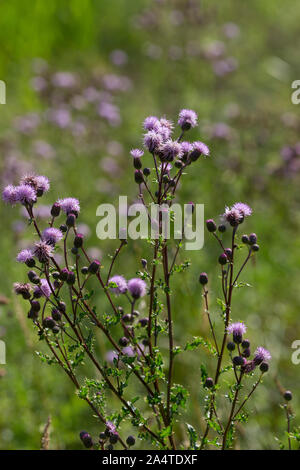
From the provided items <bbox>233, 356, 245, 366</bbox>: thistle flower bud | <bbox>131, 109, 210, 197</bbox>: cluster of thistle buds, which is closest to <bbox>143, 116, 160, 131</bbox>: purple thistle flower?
<bbox>131, 109, 210, 197</bbox>: cluster of thistle buds

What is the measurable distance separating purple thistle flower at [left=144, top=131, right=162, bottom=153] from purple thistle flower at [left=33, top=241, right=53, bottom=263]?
51 centimetres

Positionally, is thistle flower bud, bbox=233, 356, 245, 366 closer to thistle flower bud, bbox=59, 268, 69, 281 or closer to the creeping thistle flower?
thistle flower bud, bbox=59, 268, 69, 281

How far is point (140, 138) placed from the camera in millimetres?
4340

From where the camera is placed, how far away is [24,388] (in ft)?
10.8

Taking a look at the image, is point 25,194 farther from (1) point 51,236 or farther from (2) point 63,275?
(2) point 63,275

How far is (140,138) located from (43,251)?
2679 mm

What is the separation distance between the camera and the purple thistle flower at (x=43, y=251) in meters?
1.82

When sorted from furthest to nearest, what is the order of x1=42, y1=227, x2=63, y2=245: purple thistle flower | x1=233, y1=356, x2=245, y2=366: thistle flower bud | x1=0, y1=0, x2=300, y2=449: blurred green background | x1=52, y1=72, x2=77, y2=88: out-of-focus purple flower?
x1=52, y1=72, x2=77, y2=88: out-of-focus purple flower < x1=0, y1=0, x2=300, y2=449: blurred green background < x1=42, y1=227, x2=63, y2=245: purple thistle flower < x1=233, y1=356, x2=245, y2=366: thistle flower bud

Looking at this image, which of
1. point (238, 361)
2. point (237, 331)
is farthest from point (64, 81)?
point (238, 361)

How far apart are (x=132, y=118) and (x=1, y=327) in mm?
4267

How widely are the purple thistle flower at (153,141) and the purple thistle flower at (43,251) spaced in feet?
1.68

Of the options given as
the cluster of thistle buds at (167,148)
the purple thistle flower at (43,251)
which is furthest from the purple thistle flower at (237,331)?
the purple thistle flower at (43,251)

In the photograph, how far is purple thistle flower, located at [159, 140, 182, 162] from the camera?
72.4 inches
